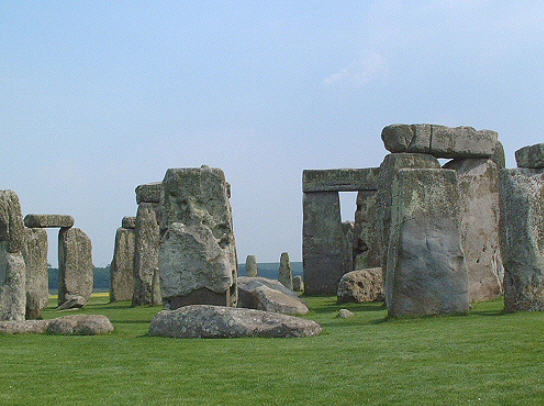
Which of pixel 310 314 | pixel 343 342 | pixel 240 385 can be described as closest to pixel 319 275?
pixel 310 314

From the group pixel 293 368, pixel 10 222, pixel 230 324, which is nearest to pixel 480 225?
pixel 230 324

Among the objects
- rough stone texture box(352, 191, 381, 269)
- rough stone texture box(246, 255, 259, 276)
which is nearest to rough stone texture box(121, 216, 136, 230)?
rough stone texture box(352, 191, 381, 269)

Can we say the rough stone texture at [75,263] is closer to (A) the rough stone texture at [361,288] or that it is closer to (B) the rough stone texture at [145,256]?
(B) the rough stone texture at [145,256]

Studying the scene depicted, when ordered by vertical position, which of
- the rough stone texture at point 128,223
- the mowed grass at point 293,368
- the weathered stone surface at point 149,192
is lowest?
the mowed grass at point 293,368

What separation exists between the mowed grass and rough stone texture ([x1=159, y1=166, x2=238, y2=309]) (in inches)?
133

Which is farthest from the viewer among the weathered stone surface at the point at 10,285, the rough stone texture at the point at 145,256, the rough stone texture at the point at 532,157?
the rough stone texture at the point at 145,256

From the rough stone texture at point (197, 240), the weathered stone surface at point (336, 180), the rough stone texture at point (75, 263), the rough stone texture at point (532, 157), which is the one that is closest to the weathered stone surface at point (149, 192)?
the rough stone texture at point (75, 263)

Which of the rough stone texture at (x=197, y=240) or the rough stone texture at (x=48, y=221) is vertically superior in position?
the rough stone texture at (x=48, y=221)

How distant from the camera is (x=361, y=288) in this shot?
585 inches

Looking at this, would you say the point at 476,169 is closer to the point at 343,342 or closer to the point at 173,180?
the point at 173,180

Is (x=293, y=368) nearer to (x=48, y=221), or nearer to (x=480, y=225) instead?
(x=480, y=225)

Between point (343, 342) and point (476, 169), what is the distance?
26.5 feet

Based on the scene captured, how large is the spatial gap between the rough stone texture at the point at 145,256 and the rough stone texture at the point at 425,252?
868cm

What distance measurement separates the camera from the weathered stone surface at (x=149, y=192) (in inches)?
728
